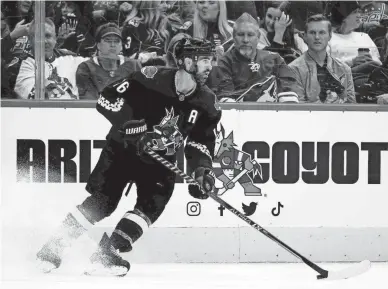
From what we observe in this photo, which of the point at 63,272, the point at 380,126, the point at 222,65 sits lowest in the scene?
the point at 63,272

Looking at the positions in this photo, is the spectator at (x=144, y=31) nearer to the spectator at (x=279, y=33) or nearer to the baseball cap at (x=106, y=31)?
the baseball cap at (x=106, y=31)

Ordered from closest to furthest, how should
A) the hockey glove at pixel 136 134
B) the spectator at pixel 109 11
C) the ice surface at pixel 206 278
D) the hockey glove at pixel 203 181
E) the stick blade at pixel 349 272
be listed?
the ice surface at pixel 206 278 → the stick blade at pixel 349 272 → the hockey glove at pixel 136 134 → the hockey glove at pixel 203 181 → the spectator at pixel 109 11

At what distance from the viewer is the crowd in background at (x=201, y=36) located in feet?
19.4

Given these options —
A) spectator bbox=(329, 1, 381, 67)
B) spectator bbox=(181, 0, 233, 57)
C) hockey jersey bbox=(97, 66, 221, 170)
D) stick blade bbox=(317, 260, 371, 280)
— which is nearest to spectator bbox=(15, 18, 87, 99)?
hockey jersey bbox=(97, 66, 221, 170)

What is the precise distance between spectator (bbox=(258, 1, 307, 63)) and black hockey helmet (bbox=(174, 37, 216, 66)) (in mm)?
345

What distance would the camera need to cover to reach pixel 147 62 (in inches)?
232

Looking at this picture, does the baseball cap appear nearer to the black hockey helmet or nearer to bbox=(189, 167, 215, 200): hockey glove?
the black hockey helmet

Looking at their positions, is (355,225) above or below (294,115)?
below

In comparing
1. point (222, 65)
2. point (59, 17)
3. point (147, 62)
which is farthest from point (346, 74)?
point (59, 17)

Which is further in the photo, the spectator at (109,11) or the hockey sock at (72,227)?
the spectator at (109,11)

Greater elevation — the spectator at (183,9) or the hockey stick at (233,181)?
the spectator at (183,9)

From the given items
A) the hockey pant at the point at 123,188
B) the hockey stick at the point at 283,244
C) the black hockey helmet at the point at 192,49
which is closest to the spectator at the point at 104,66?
the black hockey helmet at the point at 192,49

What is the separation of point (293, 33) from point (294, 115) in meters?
0.51

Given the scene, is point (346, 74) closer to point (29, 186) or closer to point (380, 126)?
point (380, 126)
